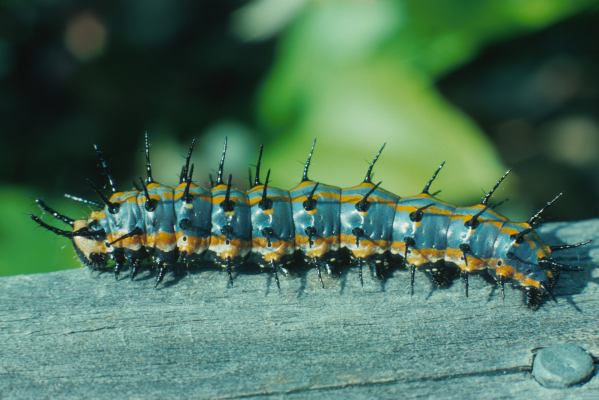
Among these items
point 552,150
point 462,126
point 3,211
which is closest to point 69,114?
point 3,211

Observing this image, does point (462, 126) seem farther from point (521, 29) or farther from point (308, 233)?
point (308, 233)

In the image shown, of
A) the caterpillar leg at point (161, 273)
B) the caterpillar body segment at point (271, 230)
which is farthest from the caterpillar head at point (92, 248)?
the caterpillar body segment at point (271, 230)

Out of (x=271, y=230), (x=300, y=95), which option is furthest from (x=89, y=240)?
(x=300, y=95)

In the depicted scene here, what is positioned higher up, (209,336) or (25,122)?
(25,122)

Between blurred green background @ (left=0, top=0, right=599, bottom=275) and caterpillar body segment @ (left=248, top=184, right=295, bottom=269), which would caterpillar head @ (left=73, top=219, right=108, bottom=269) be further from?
caterpillar body segment @ (left=248, top=184, right=295, bottom=269)

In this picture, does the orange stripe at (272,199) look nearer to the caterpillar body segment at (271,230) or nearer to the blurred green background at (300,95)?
the caterpillar body segment at (271,230)

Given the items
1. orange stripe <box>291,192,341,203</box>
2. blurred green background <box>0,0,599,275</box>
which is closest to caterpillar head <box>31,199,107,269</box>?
blurred green background <box>0,0,599,275</box>
